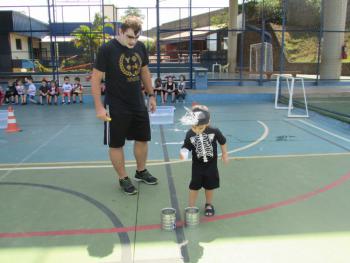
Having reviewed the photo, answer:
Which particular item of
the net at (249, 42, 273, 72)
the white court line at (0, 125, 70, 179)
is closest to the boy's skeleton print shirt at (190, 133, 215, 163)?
the white court line at (0, 125, 70, 179)

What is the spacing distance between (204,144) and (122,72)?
1.30 metres

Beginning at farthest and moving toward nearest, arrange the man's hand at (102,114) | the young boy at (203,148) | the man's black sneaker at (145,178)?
the man's black sneaker at (145,178) < the man's hand at (102,114) < the young boy at (203,148)

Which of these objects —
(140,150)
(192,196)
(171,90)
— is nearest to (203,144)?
(192,196)

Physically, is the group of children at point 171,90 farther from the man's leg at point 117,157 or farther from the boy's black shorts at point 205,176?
the boy's black shorts at point 205,176

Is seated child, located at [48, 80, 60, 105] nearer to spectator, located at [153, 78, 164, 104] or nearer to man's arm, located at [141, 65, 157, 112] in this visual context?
spectator, located at [153, 78, 164, 104]

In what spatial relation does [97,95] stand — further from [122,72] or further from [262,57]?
[262,57]

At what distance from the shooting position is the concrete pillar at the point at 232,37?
71.4ft

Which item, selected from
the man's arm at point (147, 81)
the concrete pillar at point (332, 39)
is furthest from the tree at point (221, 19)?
the man's arm at point (147, 81)

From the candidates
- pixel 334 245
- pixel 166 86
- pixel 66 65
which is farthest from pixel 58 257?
pixel 66 65

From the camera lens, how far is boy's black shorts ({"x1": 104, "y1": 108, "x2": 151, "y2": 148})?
13.9 ft

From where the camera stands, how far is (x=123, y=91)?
4219mm

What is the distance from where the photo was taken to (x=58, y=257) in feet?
10.0

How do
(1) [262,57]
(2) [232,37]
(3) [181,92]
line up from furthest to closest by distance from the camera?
(2) [232,37] → (1) [262,57] → (3) [181,92]

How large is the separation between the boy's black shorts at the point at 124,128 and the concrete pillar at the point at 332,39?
50.6 ft
